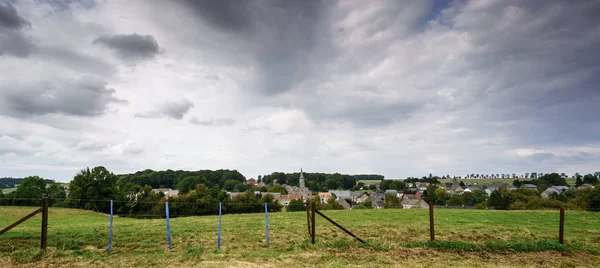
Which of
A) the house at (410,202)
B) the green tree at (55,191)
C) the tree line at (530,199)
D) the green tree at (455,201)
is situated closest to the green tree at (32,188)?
the green tree at (55,191)

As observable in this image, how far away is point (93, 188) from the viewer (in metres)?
57.3

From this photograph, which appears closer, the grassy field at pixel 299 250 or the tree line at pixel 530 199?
the grassy field at pixel 299 250

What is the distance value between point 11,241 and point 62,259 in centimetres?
465

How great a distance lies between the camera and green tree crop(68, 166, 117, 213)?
5631cm

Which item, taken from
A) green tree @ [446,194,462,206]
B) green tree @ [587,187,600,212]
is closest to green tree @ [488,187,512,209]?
green tree @ [446,194,462,206]

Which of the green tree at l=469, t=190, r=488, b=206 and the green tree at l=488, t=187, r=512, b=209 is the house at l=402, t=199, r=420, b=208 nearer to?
the green tree at l=469, t=190, r=488, b=206

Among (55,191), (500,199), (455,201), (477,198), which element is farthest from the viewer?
(455,201)

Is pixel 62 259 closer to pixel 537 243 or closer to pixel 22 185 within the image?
pixel 537 243

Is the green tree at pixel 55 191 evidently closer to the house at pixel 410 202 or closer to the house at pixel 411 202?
the house at pixel 411 202

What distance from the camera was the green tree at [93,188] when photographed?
185ft

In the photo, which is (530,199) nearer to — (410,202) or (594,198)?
(594,198)

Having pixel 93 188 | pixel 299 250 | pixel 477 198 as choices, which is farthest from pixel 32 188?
pixel 477 198

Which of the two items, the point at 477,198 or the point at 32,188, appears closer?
the point at 32,188

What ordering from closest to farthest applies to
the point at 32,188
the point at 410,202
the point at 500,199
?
the point at 32,188
the point at 500,199
the point at 410,202
